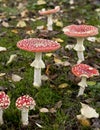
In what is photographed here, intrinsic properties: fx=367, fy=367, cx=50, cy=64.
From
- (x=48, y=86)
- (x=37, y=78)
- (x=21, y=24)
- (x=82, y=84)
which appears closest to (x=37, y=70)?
(x=37, y=78)

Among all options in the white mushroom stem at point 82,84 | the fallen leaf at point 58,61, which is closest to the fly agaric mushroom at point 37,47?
the white mushroom stem at point 82,84

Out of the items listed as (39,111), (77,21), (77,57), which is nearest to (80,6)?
(77,21)

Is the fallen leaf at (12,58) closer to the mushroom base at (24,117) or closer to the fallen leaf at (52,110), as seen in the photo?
the fallen leaf at (52,110)

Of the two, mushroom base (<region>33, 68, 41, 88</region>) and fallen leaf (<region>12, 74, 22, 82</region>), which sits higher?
mushroom base (<region>33, 68, 41, 88</region>)

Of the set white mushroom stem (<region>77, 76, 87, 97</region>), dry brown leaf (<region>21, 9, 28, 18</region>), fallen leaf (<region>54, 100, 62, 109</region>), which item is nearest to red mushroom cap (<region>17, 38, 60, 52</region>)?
white mushroom stem (<region>77, 76, 87, 97</region>)

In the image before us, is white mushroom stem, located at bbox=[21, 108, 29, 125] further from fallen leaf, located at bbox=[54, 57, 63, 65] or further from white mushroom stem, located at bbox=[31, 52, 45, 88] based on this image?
fallen leaf, located at bbox=[54, 57, 63, 65]

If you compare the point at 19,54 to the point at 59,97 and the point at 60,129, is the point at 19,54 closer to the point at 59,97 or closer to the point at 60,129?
the point at 59,97

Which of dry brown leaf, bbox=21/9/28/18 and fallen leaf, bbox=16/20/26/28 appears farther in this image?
dry brown leaf, bbox=21/9/28/18

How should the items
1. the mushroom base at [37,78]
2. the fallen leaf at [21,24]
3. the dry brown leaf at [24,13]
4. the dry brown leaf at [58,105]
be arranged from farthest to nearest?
the dry brown leaf at [24,13] < the fallen leaf at [21,24] < the mushroom base at [37,78] < the dry brown leaf at [58,105]

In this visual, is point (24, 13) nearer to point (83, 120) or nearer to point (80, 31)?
point (80, 31)
